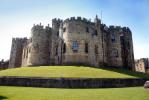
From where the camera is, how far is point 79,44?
152 feet

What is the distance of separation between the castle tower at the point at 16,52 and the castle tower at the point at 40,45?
15035 mm

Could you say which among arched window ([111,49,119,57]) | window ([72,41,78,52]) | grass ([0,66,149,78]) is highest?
window ([72,41,78,52])

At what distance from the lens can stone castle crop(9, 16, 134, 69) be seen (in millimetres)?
46344

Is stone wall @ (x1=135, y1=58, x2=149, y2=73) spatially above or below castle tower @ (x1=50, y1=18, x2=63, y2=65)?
below

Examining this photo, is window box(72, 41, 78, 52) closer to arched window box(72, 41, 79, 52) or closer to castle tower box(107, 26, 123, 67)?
arched window box(72, 41, 79, 52)

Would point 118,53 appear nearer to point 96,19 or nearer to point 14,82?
point 96,19

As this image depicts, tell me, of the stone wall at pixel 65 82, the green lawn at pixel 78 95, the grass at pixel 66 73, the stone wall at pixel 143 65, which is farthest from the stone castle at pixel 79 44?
the green lawn at pixel 78 95

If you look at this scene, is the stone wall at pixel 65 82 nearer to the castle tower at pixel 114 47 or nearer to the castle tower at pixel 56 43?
the castle tower at pixel 56 43

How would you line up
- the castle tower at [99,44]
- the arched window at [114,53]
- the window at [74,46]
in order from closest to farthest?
the window at [74,46]
the castle tower at [99,44]
the arched window at [114,53]

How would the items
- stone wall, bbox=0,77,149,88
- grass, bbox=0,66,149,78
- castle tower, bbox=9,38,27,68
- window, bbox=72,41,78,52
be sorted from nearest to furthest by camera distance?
stone wall, bbox=0,77,149,88 < grass, bbox=0,66,149,78 < window, bbox=72,41,78,52 < castle tower, bbox=9,38,27,68

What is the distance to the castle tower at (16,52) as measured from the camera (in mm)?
65312

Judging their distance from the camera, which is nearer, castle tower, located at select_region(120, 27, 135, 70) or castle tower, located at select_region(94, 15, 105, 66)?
castle tower, located at select_region(94, 15, 105, 66)

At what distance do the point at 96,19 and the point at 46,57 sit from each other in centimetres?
1726

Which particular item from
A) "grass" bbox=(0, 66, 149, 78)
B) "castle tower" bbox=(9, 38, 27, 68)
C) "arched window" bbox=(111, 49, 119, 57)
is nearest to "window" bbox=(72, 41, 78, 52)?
"grass" bbox=(0, 66, 149, 78)
